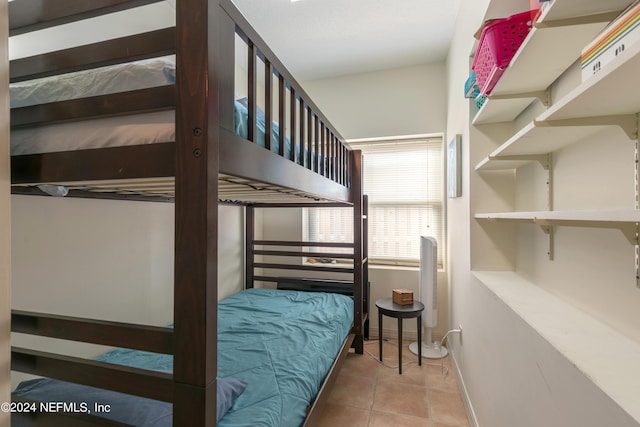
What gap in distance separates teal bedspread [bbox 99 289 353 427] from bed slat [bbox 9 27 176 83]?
1148mm

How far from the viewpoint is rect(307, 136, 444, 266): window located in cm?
301

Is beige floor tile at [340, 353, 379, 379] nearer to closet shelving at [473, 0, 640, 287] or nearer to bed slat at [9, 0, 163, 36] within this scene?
closet shelving at [473, 0, 640, 287]

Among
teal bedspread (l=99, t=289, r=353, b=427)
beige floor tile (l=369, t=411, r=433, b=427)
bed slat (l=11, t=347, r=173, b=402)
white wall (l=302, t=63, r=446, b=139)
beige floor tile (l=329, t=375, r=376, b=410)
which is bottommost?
beige floor tile (l=369, t=411, r=433, b=427)

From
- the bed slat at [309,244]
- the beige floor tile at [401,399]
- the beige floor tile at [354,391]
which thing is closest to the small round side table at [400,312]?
the beige floor tile at [401,399]

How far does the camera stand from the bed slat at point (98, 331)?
26.8 inches

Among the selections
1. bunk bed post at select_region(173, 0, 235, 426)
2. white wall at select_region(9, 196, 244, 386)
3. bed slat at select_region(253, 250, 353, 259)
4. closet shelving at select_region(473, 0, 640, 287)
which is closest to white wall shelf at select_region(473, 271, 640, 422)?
closet shelving at select_region(473, 0, 640, 287)

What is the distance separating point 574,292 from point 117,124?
1.57m

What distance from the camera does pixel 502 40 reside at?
1.13 m

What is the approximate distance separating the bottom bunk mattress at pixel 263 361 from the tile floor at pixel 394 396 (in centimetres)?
34

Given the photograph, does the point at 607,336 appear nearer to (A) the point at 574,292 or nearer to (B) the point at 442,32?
(A) the point at 574,292

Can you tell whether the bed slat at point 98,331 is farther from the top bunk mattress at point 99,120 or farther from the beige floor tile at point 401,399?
the beige floor tile at point 401,399

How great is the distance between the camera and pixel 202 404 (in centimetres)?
65

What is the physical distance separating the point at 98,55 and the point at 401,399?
2.30 meters

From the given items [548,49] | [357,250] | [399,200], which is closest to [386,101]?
[399,200]
